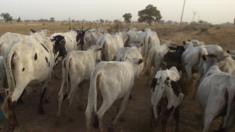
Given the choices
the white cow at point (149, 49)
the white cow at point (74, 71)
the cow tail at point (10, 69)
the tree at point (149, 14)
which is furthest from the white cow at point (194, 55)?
the tree at point (149, 14)

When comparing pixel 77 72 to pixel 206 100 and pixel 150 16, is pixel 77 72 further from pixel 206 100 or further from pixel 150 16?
pixel 150 16

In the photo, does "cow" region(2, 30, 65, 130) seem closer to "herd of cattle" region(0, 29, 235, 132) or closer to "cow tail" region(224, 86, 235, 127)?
"herd of cattle" region(0, 29, 235, 132)

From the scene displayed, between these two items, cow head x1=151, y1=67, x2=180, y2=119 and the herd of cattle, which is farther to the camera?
cow head x1=151, y1=67, x2=180, y2=119

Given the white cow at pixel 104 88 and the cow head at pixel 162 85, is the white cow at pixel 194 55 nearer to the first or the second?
the cow head at pixel 162 85

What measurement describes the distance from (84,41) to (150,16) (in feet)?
152

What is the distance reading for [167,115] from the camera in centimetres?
766

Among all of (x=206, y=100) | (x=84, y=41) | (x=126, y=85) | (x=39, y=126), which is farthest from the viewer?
(x=84, y=41)

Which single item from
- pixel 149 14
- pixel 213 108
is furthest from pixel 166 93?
pixel 149 14

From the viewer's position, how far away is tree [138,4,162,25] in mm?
61906

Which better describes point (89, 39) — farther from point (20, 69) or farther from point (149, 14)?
point (149, 14)

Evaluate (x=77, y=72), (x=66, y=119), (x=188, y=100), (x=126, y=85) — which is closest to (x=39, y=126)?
A: (x=66, y=119)

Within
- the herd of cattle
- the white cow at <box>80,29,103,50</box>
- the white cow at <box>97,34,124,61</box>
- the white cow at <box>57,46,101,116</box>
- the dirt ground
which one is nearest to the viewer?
the herd of cattle

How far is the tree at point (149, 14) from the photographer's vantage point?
61.9m

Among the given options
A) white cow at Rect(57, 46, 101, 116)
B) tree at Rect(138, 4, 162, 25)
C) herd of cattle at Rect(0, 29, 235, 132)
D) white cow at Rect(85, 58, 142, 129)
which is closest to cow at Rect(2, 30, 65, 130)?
herd of cattle at Rect(0, 29, 235, 132)
